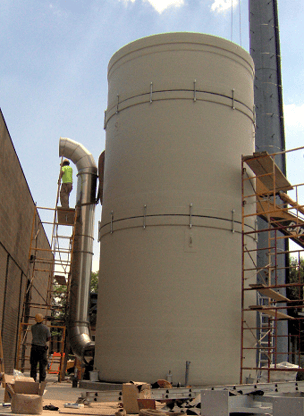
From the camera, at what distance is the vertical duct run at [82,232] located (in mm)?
19094

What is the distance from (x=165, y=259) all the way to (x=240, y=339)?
2784mm

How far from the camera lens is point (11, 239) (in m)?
17.9

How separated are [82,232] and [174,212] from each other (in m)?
7.06

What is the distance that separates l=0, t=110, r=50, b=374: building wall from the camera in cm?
1623

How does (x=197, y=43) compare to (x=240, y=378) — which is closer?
(x=240, y=378)

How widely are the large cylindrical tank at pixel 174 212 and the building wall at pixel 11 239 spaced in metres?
3.36

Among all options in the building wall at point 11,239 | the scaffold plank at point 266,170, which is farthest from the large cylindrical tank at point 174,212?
the building wall at point 11,239

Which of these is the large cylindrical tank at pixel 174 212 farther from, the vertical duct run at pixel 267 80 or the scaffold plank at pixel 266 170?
the vertical duct run at pixel 267 80

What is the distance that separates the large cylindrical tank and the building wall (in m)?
3.36

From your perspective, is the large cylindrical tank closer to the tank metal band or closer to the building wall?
the tank metal band

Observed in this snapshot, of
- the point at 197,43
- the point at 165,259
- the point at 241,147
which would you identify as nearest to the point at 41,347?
the point at 165,259

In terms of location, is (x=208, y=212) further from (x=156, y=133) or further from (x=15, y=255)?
(x=15, y=255)

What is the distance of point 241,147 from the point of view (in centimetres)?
1473

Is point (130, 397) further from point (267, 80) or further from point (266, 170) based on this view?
point (267, 80)
